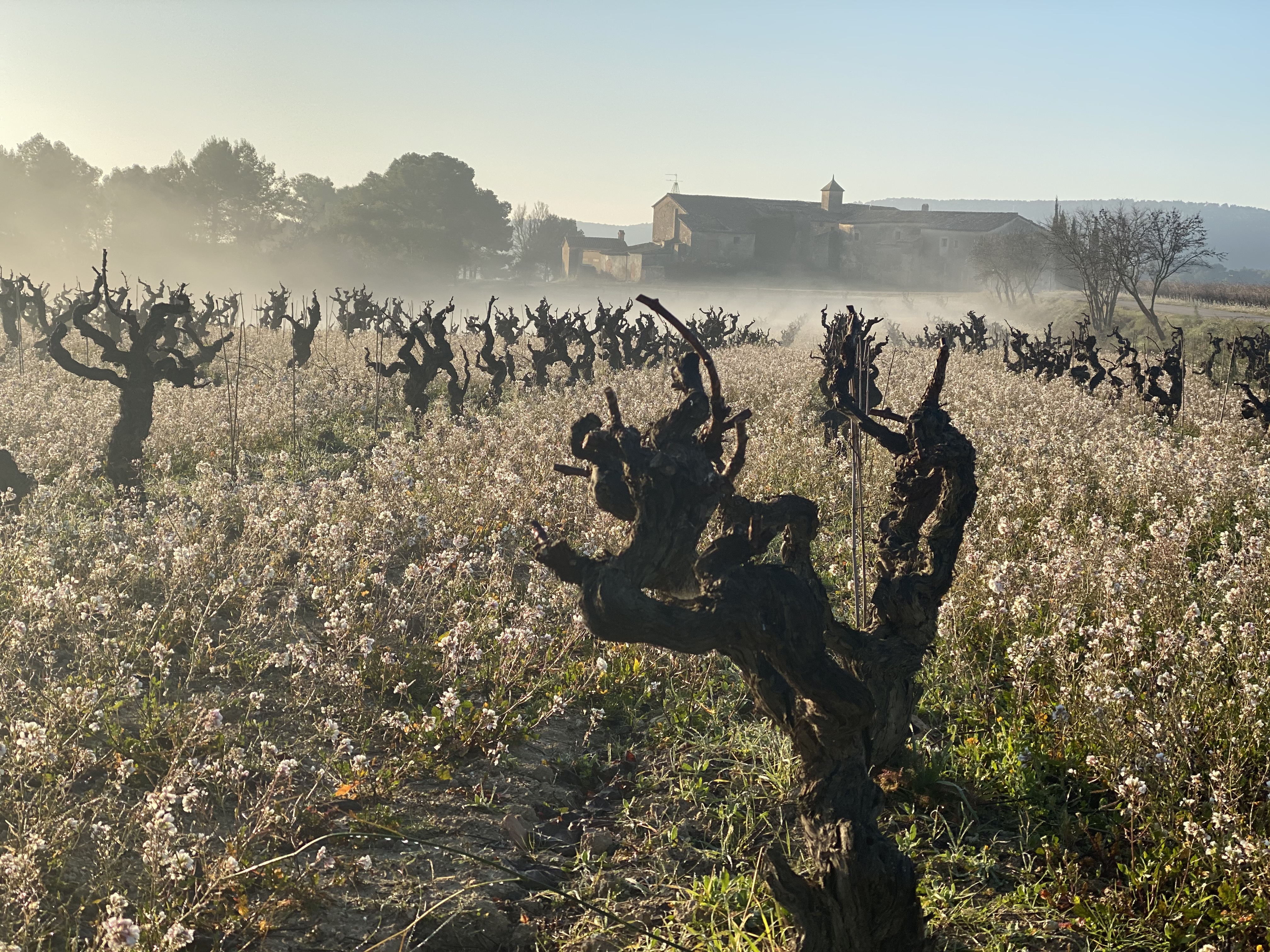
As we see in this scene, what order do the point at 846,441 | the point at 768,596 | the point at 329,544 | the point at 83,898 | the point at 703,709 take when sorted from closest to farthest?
1. the point at 768,596
2. the point at 83,898
3. the point at 703,709
4. the point at 329,544
5. the point at 846,441

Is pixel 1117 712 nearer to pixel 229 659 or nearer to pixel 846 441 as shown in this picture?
pixel 229 659

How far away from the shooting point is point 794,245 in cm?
8856

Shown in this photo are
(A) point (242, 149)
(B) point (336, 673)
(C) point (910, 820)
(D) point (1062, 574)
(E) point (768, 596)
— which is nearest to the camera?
(E) point (768, 596)

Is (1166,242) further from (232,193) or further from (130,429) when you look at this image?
(232,193)

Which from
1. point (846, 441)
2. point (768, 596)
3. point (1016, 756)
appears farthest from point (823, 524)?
point (768, 596)

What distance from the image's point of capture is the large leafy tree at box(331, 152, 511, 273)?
73688 mm

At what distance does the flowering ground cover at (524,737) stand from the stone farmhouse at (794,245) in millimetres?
76505

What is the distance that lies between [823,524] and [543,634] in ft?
14.0

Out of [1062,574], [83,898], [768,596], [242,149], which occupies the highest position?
[242,149]

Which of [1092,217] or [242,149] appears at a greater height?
[242,149]

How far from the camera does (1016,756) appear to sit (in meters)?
4.67

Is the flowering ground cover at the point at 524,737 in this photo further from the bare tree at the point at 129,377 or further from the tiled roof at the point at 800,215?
the tiled roof at the point at 800,215

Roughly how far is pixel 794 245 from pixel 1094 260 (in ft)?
159

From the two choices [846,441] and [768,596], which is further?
[846,441]
